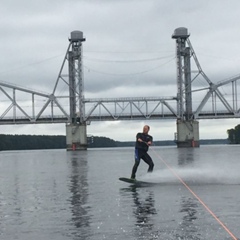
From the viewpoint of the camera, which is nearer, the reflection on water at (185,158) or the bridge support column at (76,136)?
the reflection on water at (185,158)

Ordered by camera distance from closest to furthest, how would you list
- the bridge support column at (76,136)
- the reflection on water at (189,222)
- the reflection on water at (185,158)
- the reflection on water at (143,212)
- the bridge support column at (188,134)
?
the reflection on water at (189,222), the reflection on water at (143,212), the reflection on water at (185,158), the bridge support column at (76,136), the bridge support column at (188,134)

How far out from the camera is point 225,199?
16.5 meters

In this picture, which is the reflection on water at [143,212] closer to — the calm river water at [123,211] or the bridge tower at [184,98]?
the calm river water at [123,211]

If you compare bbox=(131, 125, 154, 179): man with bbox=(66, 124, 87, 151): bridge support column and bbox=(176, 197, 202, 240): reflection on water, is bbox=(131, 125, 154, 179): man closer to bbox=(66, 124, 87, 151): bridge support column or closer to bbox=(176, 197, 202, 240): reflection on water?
bbox=(176, 197, 202, 240): reflection on water

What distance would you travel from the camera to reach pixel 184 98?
166 metres

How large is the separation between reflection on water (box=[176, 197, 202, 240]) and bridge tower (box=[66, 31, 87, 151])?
145 meters

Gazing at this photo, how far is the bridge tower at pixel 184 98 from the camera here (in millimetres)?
163125

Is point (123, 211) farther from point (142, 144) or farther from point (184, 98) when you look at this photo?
point (184, 98)

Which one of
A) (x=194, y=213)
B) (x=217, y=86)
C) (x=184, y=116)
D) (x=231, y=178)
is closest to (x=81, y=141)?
(x=184, y=116)

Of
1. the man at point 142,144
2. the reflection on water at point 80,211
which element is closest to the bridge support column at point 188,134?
the man at point 142,144

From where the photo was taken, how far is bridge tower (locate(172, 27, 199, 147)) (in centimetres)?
16312

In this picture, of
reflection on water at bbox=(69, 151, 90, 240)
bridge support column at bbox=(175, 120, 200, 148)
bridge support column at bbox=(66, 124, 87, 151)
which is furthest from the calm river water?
bridge support column at bbox=(175, 120, 200, 148)

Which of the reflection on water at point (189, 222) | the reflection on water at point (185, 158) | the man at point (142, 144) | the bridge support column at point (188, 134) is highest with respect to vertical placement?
the bridge support column at point (188, 134)

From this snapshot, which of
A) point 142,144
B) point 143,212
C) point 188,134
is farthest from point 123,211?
point 188,134
